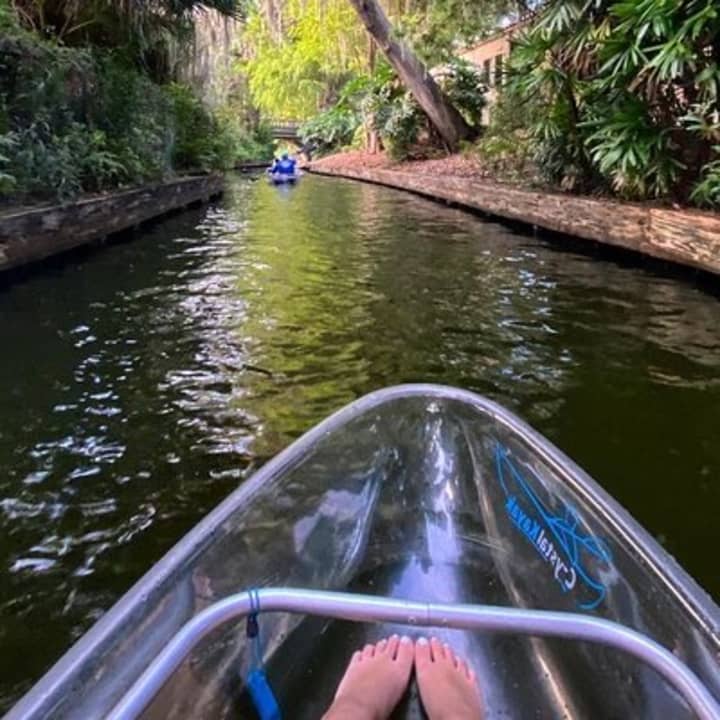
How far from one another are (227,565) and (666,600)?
0.99 metres

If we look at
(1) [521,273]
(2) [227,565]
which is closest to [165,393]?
(2) [227,565]

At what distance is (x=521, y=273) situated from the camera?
7559mm

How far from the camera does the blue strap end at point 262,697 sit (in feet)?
5.35

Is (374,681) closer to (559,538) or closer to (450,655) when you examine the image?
(450,655)

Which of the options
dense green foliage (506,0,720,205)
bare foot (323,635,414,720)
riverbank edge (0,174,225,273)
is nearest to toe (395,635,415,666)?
bare foot (323,635,414,720)

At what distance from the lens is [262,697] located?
1.66 m

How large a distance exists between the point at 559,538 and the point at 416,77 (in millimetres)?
17372

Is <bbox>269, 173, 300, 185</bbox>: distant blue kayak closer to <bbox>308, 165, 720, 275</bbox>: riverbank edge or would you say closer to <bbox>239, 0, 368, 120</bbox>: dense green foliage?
<bbox>239, 0, 368, 120</bbox>: dense green foliage

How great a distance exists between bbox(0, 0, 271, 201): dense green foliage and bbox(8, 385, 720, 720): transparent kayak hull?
5450mm

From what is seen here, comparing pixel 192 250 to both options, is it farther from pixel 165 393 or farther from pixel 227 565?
pixel 227 565

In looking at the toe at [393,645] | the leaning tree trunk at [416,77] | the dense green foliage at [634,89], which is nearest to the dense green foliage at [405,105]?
the leaning tree trunk at [416,77]

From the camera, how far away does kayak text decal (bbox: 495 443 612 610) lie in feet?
6.08

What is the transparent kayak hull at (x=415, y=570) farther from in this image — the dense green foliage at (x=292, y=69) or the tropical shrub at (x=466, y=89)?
the dense green foliage at (x=292, y=69)

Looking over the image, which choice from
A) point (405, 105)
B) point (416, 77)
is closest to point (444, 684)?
point (416, 77)
